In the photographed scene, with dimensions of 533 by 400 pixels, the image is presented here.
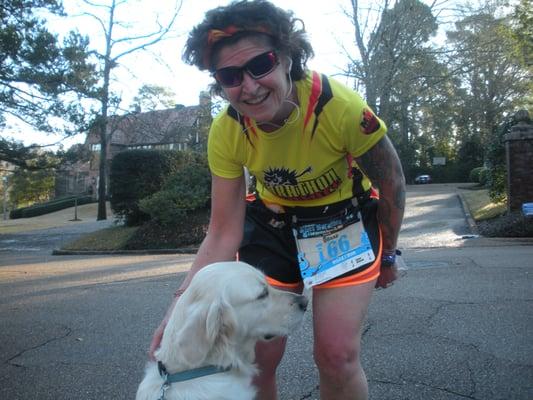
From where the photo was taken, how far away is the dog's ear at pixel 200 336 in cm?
235

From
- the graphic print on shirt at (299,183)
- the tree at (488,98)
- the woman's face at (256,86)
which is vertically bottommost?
the graphic print on shirt at (299,183)

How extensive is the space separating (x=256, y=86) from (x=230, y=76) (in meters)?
0.15

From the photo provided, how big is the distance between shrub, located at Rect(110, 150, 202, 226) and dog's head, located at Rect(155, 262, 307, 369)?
16150mm

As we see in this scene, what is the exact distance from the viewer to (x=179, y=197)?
1647cm

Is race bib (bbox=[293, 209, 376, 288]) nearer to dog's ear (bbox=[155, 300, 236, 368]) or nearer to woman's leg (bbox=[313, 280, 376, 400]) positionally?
woman's leg (bbox=[313, 280, 376, 400])

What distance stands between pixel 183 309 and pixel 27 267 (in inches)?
448

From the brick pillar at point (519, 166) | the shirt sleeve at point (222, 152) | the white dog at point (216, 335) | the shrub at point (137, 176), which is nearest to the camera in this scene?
the white dog at point (216, 335)

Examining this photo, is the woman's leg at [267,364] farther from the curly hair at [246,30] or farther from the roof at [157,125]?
the roof at [157,125]

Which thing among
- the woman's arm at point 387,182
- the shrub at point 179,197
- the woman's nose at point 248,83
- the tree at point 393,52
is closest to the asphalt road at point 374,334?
the woman's arm at point 387,182

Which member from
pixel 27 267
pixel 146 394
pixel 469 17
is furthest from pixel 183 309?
pixel 469 17

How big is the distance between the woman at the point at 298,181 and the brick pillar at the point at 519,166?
12897mm

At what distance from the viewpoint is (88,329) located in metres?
5.61

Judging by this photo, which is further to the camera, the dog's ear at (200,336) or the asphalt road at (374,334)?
the asphalt road at (374,334)

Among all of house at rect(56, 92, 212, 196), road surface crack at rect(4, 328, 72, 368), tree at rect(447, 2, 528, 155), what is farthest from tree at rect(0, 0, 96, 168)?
tree at rect(447, 2, 528, 155)
